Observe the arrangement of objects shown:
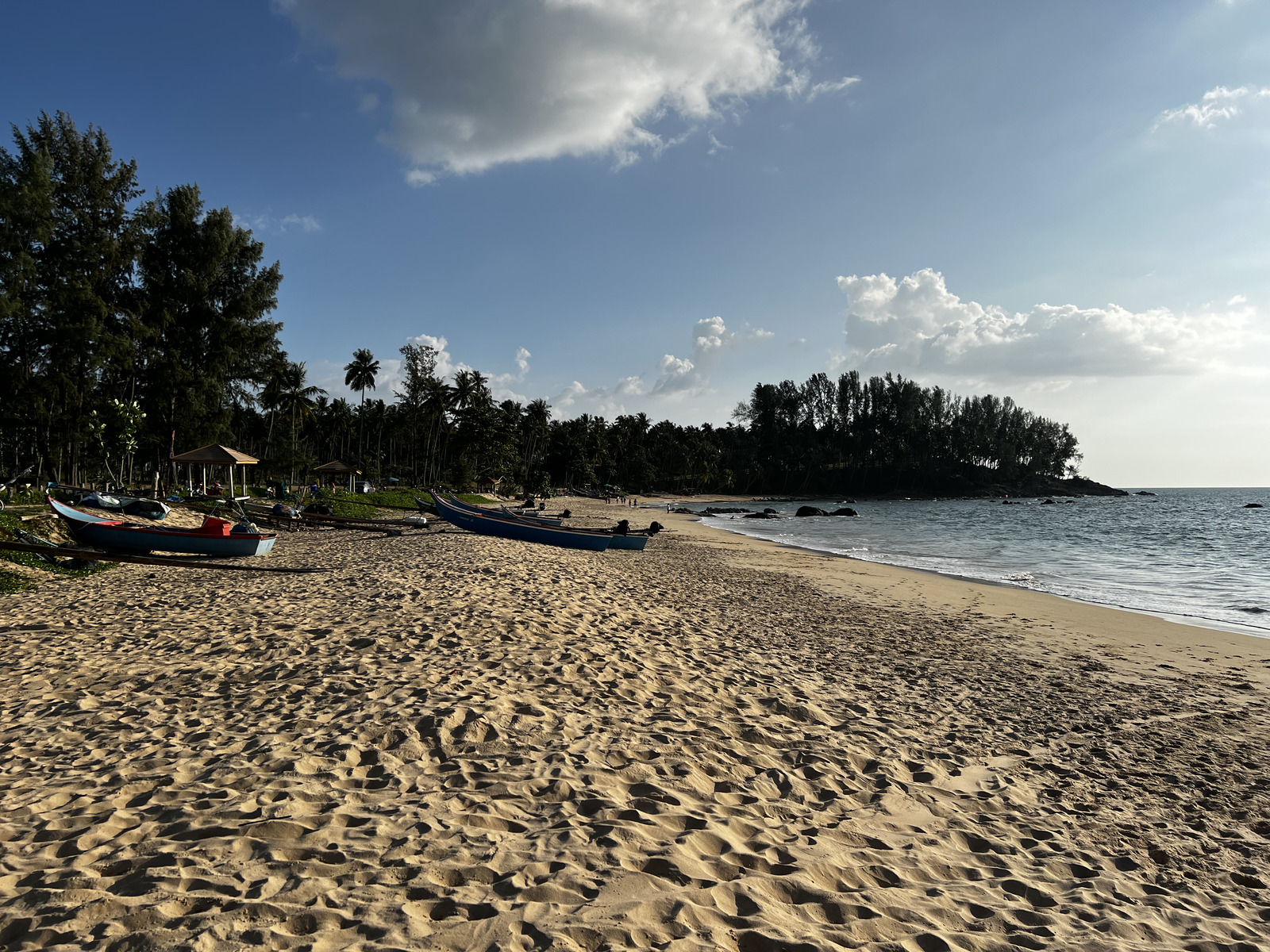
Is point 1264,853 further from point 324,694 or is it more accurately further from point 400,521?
point 400,521

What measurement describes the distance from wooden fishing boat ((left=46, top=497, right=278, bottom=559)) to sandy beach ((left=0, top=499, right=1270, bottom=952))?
200 inches

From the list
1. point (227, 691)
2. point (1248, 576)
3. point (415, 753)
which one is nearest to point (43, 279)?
point (227, 691)

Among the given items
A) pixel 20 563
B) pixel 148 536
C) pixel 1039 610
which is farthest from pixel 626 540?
pixel 20 563

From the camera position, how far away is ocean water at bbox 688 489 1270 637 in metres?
15.2

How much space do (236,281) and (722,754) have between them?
3872 cm

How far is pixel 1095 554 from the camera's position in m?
26.1

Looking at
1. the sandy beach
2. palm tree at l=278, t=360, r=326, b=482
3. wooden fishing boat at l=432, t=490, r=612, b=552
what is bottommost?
the sandy beach

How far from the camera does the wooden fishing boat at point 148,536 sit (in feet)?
46.1

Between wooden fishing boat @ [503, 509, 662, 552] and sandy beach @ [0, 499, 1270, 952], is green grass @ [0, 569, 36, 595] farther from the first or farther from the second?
wooden fishing boat @ [503, 509, 662, 552]

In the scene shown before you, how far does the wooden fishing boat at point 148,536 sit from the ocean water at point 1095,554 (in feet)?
69.0

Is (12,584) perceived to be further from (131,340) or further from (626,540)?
(131,340)

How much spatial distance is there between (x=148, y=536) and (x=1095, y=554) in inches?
1334

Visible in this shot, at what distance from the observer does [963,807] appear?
450 cm

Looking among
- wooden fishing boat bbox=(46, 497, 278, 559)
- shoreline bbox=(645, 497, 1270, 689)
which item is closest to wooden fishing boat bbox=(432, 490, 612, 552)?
shoreline bbox=(645, 497, 1270, 689)
